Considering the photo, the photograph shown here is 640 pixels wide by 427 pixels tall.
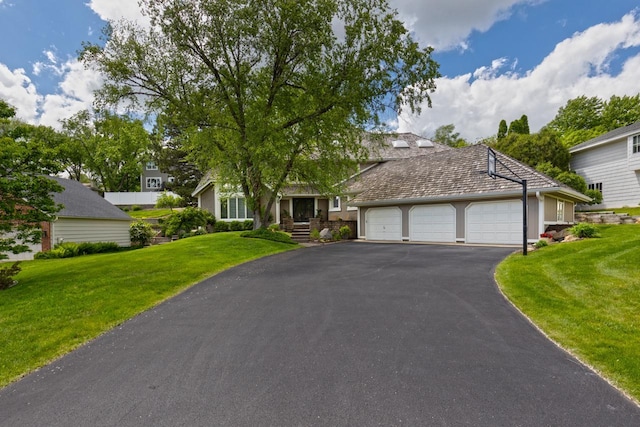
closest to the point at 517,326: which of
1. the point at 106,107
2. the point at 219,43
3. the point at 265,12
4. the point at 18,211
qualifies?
the point at 18,211

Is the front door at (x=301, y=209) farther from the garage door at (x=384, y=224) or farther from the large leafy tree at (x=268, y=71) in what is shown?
the large leafy tree at (x=268, y=71)

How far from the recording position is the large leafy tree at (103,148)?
128ft

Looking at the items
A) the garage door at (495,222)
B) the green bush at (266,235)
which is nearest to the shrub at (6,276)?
the green bush at (266,235)

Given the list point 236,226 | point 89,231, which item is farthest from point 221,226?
point 89,231

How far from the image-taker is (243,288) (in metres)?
7.07

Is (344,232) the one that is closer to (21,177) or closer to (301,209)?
(301,209)

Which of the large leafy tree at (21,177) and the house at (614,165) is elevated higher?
the house at (614,165)

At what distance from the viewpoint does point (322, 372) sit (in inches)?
129

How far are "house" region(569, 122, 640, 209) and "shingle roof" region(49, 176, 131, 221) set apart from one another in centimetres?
3414

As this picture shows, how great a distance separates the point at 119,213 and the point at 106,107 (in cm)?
981

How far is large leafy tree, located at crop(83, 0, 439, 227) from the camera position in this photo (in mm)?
12461

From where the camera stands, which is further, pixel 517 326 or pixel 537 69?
pixel 537 69

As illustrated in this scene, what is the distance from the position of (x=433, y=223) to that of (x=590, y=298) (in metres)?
11.6

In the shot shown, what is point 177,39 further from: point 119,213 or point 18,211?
point 119,213
